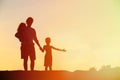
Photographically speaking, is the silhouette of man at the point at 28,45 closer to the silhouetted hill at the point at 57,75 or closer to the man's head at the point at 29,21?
the man's head at the point at 29,21

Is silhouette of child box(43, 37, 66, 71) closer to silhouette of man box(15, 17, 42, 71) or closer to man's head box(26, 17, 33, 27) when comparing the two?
silhouette of man box(15, 17, 42, 71)

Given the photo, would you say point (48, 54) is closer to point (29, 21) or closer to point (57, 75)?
point (29, 21)

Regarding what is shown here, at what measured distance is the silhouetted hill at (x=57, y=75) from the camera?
1232 centimetres

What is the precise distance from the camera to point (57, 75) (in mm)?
12969

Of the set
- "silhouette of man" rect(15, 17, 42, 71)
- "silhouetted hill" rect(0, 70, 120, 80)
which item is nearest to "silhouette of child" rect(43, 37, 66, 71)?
"silhouette of man" rect(15, 17, 42, 71)

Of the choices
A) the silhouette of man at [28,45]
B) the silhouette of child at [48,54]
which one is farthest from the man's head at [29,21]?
the silhouette of child at [48,54]

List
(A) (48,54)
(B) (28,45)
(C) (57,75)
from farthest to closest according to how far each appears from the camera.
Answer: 1. (A) (48,54)
2. (B) (28,45)
3. (C) (57,75)

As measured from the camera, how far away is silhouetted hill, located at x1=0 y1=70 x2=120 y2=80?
12320mm

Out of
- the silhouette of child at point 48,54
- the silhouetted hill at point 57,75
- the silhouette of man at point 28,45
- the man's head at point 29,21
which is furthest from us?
the silhouette of child at point 48,54

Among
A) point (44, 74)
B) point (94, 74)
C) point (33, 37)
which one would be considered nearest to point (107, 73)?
point (94, 74)

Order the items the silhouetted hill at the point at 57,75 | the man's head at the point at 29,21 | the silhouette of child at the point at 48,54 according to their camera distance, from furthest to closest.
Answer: the silhouette of child at the point at 48,54, the man's head at the point at 29,21, the silhouetted hill at the point at 57,75

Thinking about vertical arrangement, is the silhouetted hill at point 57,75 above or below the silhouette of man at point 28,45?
below

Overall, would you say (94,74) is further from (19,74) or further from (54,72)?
→ (19,74)

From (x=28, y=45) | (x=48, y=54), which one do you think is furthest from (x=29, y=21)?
(x=48, y=54)
